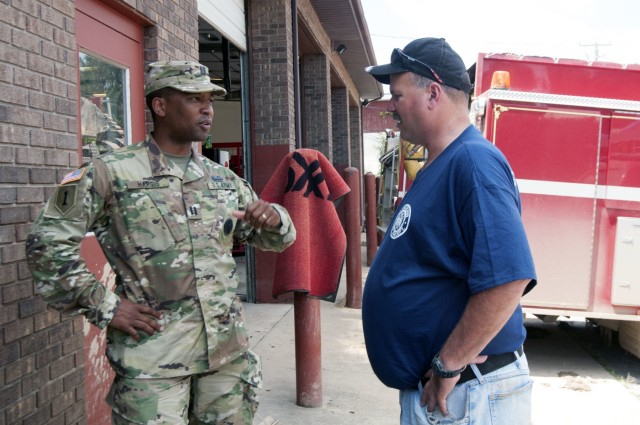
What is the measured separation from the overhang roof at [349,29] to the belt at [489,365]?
25.5ft

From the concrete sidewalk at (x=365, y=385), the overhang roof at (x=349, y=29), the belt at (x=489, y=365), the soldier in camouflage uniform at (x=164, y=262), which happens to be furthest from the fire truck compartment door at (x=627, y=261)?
the overhang roof at (x=349, y=29)

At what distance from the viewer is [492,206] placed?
172cm

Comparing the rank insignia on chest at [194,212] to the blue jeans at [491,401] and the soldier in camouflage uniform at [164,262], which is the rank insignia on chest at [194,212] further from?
the blue jeans at [491,401]

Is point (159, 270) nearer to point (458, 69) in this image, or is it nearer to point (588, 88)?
point (458, 69)

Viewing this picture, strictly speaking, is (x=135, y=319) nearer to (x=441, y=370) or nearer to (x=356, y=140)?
(x=441, y=370)

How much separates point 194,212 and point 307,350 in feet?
A: 6.88

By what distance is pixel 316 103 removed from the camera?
11.3m

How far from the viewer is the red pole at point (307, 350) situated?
4258 mm

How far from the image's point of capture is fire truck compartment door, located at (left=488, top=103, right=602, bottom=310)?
541cm

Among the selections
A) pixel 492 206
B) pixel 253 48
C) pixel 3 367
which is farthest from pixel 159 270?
pixel 253 48

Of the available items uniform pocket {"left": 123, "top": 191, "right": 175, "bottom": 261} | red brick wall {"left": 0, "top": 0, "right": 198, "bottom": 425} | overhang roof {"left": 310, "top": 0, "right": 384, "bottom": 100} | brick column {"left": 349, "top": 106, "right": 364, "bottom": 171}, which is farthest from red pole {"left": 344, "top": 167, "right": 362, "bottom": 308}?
brick column {"left": 349, "top": 106, "right": 364, "bottom": 171}

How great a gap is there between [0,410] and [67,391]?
520 millimetres

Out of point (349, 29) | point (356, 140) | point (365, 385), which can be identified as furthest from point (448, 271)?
point (356, 140)

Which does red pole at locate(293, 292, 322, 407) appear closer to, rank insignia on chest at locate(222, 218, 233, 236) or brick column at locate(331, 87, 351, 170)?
rank insignia on chest at locate(222, 218, 233, 236)
